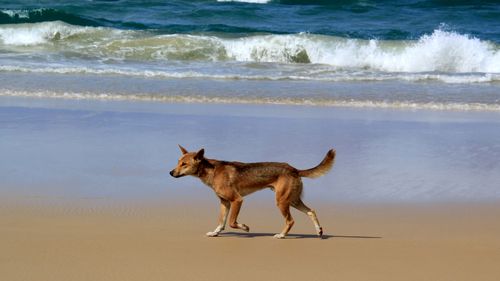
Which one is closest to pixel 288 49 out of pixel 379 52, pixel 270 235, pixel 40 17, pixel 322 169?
pixel 379 52

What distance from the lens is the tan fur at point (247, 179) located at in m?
6.80

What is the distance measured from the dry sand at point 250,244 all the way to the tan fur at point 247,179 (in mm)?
207

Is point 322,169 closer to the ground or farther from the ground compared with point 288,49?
farther from the ground

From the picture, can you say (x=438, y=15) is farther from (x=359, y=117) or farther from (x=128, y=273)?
(x=128, y=273)

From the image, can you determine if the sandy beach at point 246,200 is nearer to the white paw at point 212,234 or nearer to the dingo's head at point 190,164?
the white paw at point 212,234

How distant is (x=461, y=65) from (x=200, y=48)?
22.9 feet

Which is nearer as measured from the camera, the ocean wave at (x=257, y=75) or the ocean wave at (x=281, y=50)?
the ocean wave at (x=257, y=75)

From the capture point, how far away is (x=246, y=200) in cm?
793

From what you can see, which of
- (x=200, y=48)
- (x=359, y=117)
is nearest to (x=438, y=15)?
(x=200, y=48)

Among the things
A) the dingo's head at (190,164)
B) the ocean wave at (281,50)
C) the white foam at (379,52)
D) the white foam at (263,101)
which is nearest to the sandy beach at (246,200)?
the dingo's head at (190,164)

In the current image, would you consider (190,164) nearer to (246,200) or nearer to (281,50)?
(246,200)

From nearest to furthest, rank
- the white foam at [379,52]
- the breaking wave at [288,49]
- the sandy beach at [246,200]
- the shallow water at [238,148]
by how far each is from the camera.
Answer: the sandy beach at [246,200] < the shallow water at [238,148] < the breaking wave at [288,49] < the white foam at [379,52]

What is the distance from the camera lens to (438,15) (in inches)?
1258

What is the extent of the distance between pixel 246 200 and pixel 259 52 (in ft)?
56.0
